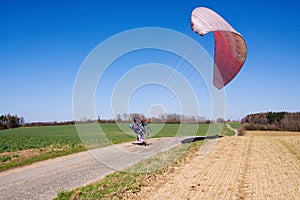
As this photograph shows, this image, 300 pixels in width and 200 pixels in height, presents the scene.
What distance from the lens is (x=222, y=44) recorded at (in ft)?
35.2

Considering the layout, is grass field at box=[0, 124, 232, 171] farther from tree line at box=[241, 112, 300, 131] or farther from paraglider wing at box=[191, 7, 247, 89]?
tree line at box=[241, 112, 300, 131]

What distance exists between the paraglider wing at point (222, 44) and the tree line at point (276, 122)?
135 feet

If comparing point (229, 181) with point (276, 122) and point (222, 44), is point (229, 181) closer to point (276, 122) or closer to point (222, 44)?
point (222, 44)

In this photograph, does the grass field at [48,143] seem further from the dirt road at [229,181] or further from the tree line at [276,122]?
the tree line at [276,122]

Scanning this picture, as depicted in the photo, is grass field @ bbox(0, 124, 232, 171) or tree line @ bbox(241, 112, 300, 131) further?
tree line @ bbox(241, 112, 300, 131)

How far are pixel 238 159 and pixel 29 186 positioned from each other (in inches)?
371

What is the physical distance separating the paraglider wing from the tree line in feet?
135

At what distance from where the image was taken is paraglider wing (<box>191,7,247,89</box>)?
863 cm

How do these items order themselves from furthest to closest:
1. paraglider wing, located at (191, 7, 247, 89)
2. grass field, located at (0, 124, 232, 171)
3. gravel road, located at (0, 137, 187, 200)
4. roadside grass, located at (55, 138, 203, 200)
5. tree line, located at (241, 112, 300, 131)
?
tree line, located at (241, 112, 300, 131) < grass field, located at (0, 124, 232, 171) < paraglider wing, located at (191, 7, 247, 89) < gravel road, located at (0, 137, 187, 200) < roadside grass, located at (55, 138, 203, 200)

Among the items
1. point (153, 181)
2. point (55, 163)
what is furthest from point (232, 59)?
point (55, 163)

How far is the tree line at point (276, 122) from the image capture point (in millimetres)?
47188

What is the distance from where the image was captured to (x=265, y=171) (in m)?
10.3

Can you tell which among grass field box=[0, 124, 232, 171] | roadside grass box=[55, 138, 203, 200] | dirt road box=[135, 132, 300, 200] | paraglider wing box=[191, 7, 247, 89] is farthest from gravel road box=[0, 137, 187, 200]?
paraglider wing box=[191, 7, 247, 89]

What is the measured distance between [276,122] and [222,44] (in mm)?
44965
